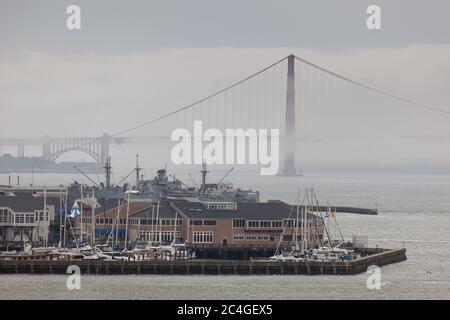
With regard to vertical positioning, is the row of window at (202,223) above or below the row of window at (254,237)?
above

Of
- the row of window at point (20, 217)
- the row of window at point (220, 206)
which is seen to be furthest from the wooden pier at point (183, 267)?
the row of window at point (220, 206)

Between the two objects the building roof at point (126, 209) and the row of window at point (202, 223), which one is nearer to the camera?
the row of window at point (202, 223)

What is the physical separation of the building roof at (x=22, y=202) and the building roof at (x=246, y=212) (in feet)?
12.5

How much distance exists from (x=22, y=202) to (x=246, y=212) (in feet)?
19.8

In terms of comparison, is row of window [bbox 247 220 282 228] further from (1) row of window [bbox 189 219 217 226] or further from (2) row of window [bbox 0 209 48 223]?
(2) row of window [bbox 0 209 48 223]

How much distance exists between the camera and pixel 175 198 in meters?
48.6

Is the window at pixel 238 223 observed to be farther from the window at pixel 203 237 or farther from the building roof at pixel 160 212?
the building roof at pixel 160 212

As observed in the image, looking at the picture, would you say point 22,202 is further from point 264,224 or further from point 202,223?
point 264,224

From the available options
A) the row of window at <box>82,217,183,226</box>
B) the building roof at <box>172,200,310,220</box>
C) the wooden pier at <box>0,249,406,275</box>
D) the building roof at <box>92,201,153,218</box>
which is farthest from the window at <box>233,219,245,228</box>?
the wooden pier at <box>0,249,406,275</box>

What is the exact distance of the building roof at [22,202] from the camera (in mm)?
42438

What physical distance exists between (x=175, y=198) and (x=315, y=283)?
13.8 meters

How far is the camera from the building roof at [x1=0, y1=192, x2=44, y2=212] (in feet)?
139

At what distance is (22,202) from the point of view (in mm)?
42938

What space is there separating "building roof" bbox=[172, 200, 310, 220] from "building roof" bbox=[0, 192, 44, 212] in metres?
3.81
